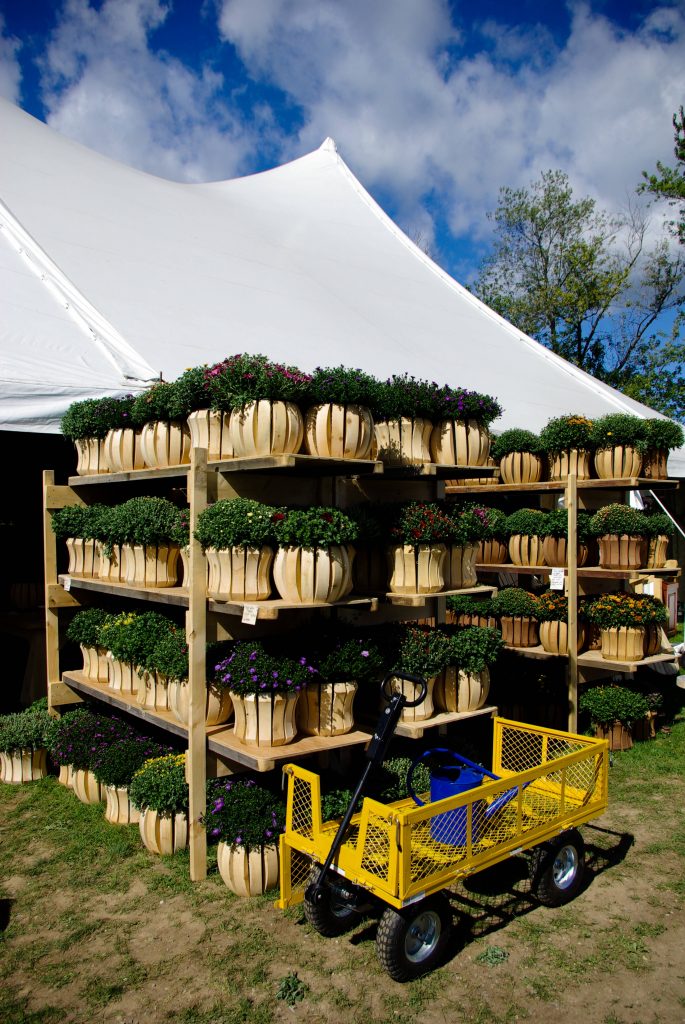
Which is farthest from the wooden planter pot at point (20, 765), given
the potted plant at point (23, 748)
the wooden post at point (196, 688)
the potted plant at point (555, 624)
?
the potted plant at point (555, 624)

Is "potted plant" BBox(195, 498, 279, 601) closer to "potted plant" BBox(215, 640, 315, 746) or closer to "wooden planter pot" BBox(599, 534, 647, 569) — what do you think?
"potted plant" BBox(215, 640, 315, 746)

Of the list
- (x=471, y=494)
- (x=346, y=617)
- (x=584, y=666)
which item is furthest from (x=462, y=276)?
(x=346, y=617)

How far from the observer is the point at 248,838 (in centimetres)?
367

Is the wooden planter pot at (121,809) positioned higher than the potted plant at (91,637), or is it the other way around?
the potted plant at (91,637)

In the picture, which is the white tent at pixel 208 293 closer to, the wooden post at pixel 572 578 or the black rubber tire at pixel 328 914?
the wooden post at pixel 572 578

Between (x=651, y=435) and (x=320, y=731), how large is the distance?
3850mm

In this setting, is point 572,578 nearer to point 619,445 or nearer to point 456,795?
point 619,445

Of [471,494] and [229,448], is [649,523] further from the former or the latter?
[229,448]

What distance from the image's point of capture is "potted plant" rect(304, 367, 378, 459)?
3.78 metres

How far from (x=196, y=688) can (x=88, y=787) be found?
1.57m

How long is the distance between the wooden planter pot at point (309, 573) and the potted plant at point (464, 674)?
92 cm

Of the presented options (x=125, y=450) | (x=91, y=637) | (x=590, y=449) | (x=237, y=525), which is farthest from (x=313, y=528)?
(x=590, y=449)

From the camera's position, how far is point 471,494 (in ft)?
24.0

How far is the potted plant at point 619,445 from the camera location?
6.06 m
